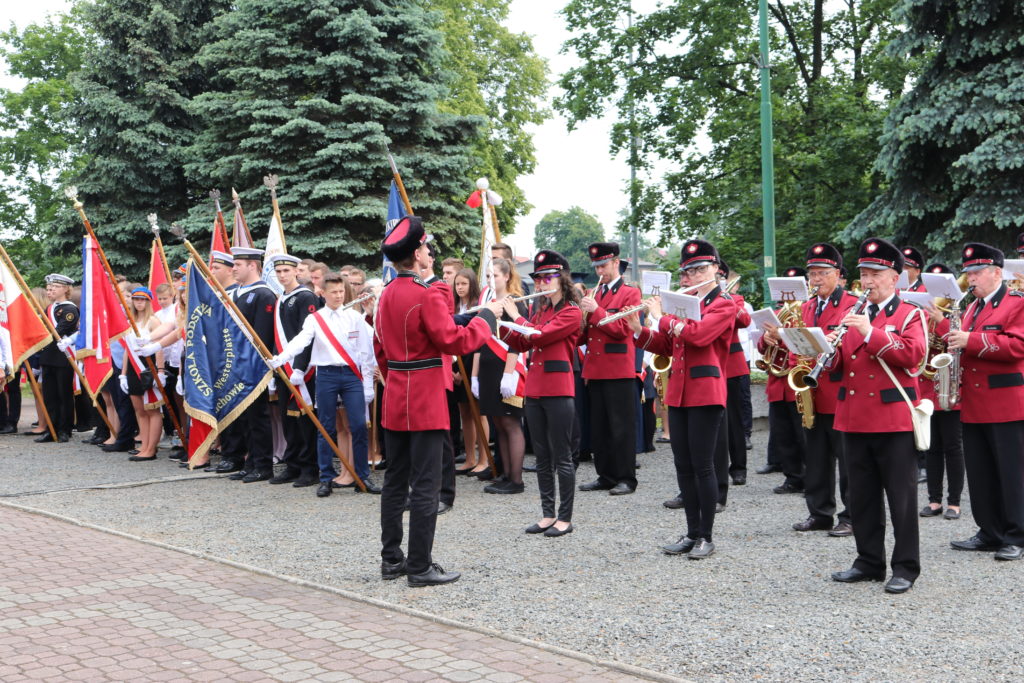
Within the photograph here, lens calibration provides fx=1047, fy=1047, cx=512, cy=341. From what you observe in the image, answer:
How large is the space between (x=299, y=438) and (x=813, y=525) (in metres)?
5.26

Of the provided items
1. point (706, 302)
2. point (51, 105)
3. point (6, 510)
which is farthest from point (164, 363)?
point (51, 105)

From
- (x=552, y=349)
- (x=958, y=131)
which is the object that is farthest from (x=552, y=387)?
(x=958, y=131)

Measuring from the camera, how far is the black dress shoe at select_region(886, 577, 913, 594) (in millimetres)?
6148

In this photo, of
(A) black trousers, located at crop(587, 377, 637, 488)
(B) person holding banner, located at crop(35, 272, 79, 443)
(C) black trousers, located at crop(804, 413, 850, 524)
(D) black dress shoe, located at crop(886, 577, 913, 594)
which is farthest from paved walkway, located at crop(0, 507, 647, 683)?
(B) person holding banner, located at crop(35, 272, 79, 443)

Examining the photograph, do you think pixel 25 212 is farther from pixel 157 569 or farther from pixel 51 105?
pixel 157 569

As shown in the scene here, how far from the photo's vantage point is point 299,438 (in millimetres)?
10695

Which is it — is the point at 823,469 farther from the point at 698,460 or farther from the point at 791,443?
the point at 791,443

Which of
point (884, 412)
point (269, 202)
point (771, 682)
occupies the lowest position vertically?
point (771, 682)

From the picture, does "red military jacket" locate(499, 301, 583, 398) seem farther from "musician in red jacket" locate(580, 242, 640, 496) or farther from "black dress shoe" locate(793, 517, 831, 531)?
"black dress shoe" locate(793, 517, 831, 531)

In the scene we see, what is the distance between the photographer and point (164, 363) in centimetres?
1277

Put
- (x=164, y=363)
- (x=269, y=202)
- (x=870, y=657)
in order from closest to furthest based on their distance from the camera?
1. (x=870, y=657)
2. (x=164, y=363)
3. (x=269, y=202)

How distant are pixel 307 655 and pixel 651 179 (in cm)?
2108

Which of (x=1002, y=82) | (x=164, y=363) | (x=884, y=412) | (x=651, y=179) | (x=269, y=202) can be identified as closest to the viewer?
(x=884, y=412)

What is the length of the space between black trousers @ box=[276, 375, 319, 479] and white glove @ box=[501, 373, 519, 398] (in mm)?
2191
